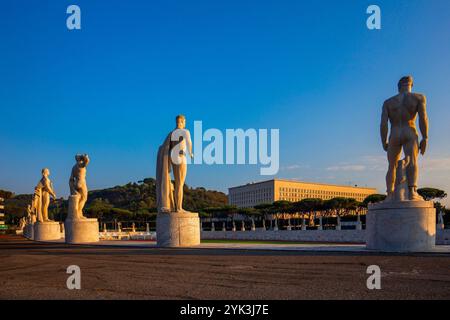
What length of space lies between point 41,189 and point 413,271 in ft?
90.9

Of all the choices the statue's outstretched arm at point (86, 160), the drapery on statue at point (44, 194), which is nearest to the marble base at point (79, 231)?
the statue's outstretched arm at point (86, 160)

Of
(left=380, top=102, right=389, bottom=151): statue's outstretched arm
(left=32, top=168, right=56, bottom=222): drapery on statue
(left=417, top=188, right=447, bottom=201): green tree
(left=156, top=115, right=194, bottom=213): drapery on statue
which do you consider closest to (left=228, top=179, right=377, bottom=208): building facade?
(left=417, top=188, right=447, bottom=201): green tree

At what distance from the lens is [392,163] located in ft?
36.5

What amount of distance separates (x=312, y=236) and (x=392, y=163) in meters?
21.1

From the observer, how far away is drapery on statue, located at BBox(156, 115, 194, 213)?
48.6 ft

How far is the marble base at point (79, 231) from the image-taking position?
1991 cm

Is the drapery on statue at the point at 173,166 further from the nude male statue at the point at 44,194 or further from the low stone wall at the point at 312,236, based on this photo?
the low stone wall at the point at 312,236

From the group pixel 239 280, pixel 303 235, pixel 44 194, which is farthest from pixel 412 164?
pixel 44 194

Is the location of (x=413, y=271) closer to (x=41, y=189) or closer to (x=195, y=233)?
(x=195, y=233)
